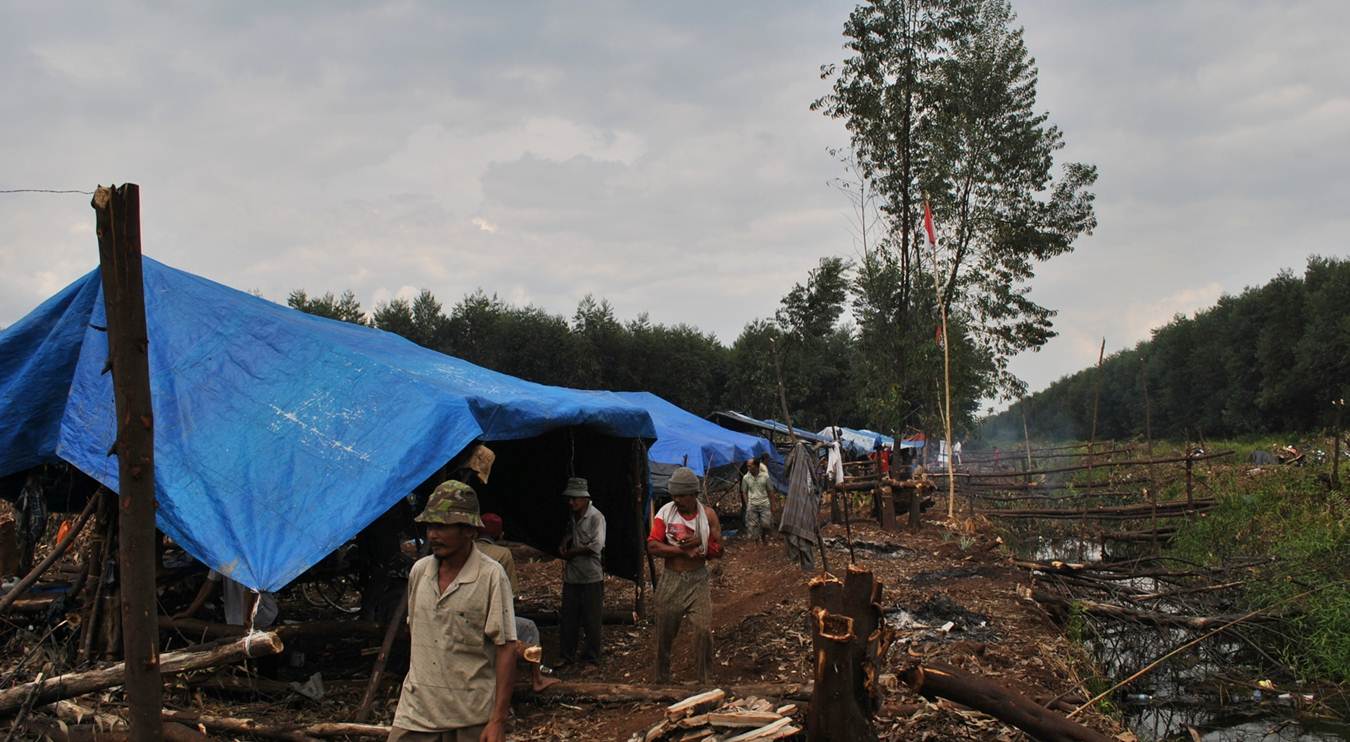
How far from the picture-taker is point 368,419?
6340 mm

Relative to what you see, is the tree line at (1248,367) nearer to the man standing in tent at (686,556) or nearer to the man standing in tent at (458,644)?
the man standing in tent at (686,556)

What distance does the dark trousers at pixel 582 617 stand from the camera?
7.64 m

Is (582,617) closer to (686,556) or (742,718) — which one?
(686,556)

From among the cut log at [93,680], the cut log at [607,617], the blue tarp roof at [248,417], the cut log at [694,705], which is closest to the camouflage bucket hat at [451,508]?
the cut log at [694,705]

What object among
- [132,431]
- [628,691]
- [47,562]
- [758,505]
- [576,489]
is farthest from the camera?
[758,505]

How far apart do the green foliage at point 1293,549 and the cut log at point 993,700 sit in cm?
623

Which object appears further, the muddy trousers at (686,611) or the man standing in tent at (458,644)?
the muddy trousers at (686,611)

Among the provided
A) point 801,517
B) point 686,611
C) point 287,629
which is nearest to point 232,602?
point 287,629

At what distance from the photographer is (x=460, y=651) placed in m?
3.47

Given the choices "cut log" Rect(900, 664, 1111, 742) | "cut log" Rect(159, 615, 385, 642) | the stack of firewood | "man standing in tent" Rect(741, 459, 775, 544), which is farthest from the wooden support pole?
"man standing in tent" Rect(741, 459, 775, 544)

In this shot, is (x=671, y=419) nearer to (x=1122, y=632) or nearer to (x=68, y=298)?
(x=1122, y=632)

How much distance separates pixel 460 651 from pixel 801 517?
8.63 metres

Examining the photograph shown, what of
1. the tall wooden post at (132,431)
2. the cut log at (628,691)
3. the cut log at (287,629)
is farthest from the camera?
the cut log at (287,629)

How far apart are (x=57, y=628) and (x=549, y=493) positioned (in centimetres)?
453
